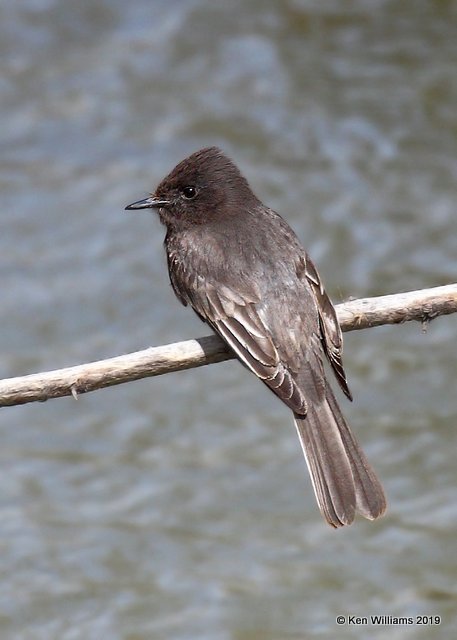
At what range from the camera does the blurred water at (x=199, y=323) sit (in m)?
9.30

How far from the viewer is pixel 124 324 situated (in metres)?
11.6

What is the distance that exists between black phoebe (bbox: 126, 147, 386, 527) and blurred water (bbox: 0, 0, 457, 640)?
282 centimetres

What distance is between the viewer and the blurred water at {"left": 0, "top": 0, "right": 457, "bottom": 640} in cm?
930

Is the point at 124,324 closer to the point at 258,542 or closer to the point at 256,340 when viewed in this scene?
the point at 258,542

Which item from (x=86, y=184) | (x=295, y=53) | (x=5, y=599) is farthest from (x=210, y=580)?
(x=295, y=53)

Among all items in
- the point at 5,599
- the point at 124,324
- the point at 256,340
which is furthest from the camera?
the point at 124,324

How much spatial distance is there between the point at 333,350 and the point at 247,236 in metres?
0.78

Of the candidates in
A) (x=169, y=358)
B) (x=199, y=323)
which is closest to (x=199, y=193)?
(x=169, y=358)

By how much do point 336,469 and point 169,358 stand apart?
1037 millimetres

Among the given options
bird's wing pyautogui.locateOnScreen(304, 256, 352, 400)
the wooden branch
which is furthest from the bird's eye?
the wooden branch

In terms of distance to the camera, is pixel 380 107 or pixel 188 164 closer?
pixel 188 164

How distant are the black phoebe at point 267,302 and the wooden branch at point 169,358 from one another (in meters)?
0.22

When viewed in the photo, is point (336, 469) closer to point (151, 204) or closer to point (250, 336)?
point (250, 336)

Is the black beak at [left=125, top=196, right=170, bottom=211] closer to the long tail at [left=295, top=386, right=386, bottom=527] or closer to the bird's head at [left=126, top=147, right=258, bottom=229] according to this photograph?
the bird's head at [left=126, top=147, right=258, bottom=229]
